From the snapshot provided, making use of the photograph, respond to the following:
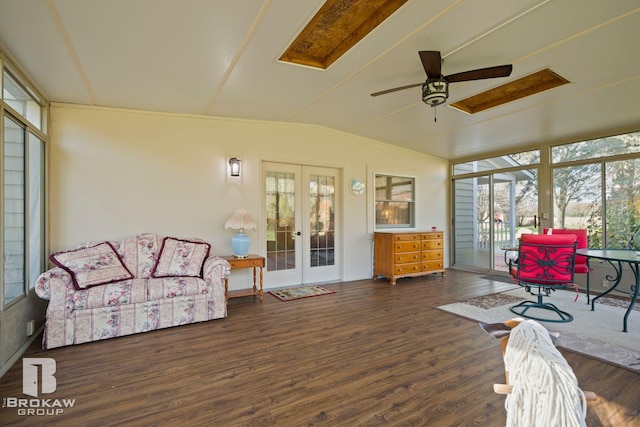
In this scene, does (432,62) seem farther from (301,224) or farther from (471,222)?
(471,222)

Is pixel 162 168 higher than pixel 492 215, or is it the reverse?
pixel 162 168

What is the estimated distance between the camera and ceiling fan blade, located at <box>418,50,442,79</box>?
2682 mm

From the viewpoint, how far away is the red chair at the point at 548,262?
3414 millimetres

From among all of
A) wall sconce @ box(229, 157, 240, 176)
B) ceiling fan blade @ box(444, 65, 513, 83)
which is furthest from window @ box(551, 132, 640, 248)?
wall sconce @ box(229, 157, 240, 176)

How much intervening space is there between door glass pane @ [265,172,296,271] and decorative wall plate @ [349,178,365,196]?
1.15 metres

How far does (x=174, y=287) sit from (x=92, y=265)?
0.86 meters

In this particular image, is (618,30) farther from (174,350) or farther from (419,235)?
(174,350)

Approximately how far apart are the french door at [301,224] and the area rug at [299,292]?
0.86ft

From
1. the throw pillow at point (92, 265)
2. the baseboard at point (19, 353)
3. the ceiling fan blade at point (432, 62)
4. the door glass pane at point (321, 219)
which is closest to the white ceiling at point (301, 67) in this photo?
the ceiling fan blade at point (432, 62)

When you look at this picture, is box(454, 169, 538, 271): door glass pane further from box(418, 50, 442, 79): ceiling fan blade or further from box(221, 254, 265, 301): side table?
box(221, 254, 265, 301): side table

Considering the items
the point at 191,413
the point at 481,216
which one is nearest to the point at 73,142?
the point at 191,413

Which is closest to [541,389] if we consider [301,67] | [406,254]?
[301,67]

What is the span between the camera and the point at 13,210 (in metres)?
2.86
